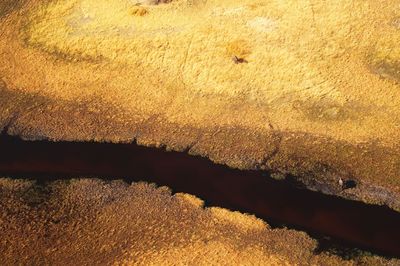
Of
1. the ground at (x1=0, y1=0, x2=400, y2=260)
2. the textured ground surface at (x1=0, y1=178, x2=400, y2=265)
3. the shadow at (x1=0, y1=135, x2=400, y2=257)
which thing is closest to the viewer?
the textured ground surface at (x1=0, y1=178, x2=400, y2=265)

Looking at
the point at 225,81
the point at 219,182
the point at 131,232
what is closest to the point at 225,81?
the point at 225,81

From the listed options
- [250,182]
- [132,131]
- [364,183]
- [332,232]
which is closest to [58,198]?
[132,131]

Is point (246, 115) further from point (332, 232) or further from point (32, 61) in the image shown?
point (32, 61)

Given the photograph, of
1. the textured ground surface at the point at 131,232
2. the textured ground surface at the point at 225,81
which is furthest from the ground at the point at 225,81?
the textured ground surface at the point at 131,232

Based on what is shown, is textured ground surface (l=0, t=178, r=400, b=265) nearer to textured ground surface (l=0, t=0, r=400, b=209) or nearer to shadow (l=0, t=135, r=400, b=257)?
shadow (l=0, t=135, r=400, b=257)

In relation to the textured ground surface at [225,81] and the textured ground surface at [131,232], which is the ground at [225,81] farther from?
the textured ground surface at [131,232]

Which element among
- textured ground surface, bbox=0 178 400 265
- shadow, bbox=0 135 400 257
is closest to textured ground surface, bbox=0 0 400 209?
shadow, bbox=0 135 400 257
